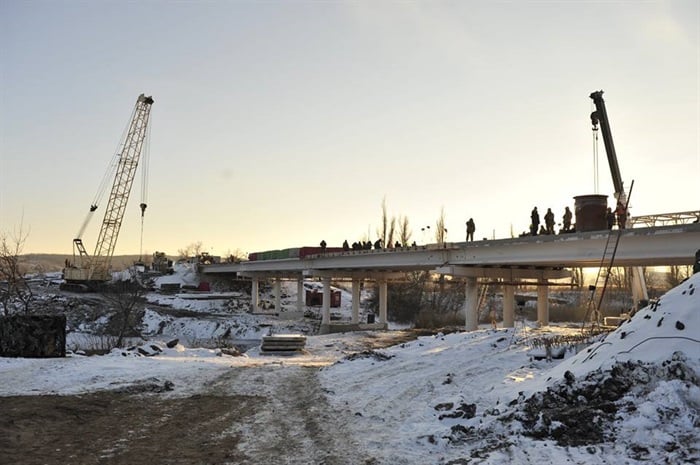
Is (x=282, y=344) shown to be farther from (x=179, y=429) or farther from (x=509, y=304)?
(x=509, y=304)

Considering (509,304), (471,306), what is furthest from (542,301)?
(471,306)

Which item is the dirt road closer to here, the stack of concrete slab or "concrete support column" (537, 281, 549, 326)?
the stack of concrete slab

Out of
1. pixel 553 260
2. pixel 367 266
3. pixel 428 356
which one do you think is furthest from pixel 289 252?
pixel 428 356

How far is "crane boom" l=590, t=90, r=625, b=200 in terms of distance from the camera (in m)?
31.9

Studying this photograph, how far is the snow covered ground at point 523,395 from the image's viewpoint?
7836 millimetres

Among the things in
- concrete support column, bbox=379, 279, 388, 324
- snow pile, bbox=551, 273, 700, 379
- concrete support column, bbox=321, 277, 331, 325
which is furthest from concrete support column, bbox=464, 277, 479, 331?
snow pile, bbox=551, 273, 700, 379

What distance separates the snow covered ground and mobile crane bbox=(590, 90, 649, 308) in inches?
695

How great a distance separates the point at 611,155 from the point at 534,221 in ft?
17.9

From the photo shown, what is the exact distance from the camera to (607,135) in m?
32.4

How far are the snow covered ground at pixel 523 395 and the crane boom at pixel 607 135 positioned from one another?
19.0m

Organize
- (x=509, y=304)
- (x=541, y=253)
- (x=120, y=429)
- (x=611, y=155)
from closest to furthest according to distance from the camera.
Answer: (x=120, y=429) < (x=541, y=253) < (x=611, y=155) < (x=509, y=304)

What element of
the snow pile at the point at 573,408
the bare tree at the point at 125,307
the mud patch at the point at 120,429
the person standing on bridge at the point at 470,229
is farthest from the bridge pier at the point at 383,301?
the mud patch at the point at 120,429

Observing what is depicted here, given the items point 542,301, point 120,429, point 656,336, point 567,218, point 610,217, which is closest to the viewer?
point 656,336

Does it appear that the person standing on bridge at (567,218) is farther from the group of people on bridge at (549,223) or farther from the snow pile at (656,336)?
the snow pile at (656,336)
